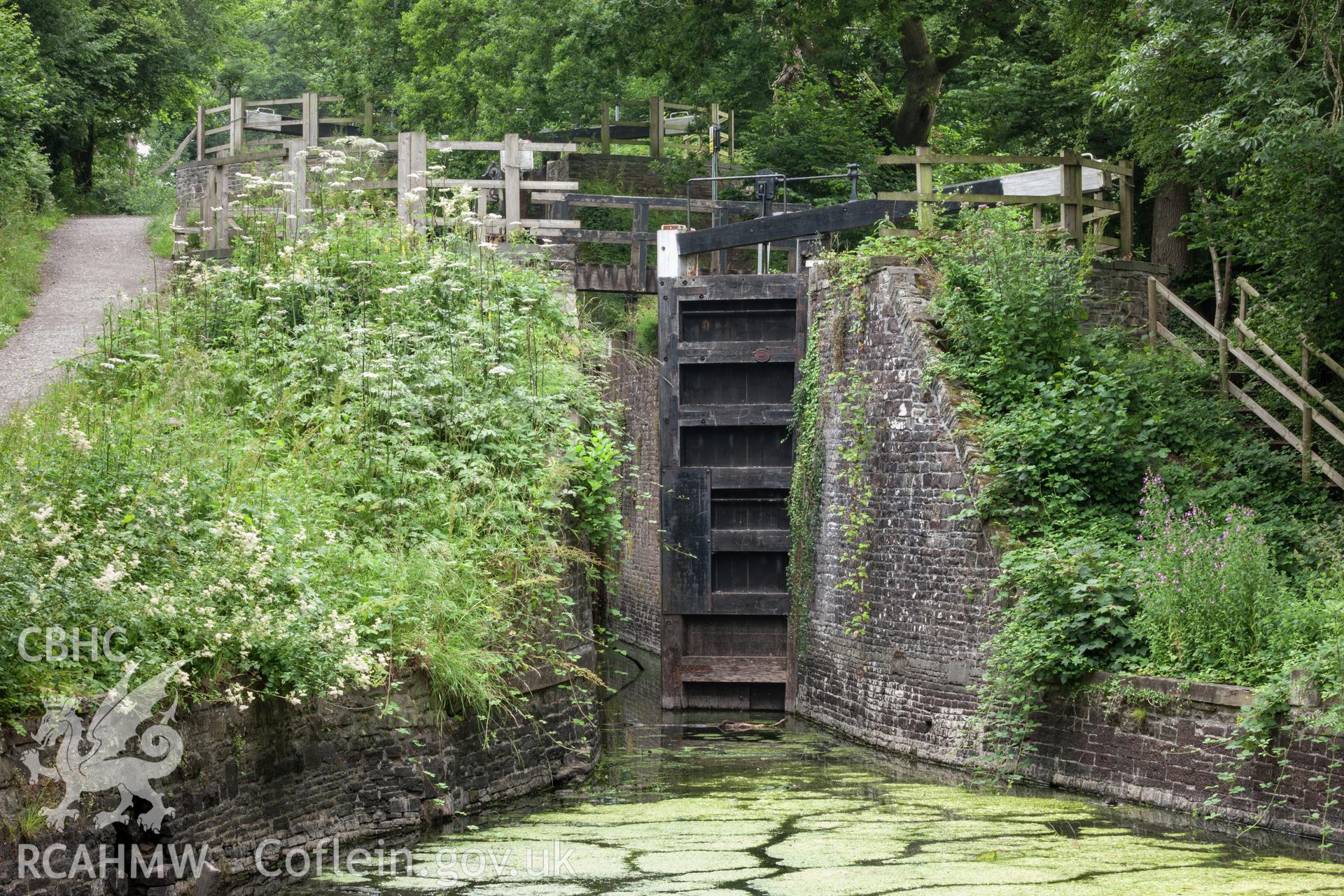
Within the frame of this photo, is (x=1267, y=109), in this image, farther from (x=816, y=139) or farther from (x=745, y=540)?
(x=816, y=139)

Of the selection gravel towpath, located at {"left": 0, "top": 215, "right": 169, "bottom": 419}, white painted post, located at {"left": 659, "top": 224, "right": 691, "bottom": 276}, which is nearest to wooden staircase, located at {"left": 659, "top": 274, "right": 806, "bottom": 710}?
white painted post, located at {"left": 659, "top": 224, "right": 691, "bottom": 276}

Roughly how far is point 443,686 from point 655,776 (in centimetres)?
307

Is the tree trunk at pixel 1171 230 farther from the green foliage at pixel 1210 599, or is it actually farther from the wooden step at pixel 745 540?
the green foliage at pixel 1210 599

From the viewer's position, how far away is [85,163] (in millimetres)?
28641

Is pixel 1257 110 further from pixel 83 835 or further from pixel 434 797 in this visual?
pixel 83 835

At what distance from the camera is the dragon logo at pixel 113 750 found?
6.35 meters

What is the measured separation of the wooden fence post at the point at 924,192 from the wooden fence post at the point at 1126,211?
2.19 m

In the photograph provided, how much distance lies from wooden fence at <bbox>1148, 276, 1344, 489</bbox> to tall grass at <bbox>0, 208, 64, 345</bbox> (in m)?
10.6

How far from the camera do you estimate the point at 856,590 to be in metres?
14.2

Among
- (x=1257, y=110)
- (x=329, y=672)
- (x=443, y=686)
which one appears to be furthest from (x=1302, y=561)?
(x=329, y=672)

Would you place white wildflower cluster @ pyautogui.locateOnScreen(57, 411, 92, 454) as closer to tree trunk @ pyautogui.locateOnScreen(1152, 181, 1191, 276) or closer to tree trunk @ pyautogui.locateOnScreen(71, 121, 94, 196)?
tree trunk @ pyautogui.locateOnScreen(1152, 181, 1191, 276)

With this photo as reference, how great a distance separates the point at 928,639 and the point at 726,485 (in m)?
4.19

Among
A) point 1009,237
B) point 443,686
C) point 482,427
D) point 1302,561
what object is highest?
point 1009,237

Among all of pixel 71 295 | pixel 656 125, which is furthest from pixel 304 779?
pixel 656 125
